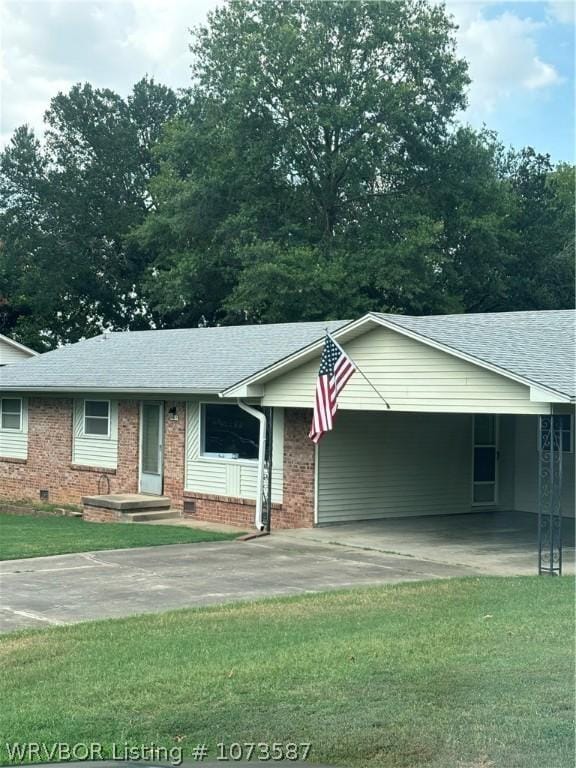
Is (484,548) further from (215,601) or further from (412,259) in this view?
(412,259)

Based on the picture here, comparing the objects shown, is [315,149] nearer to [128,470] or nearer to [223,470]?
[128,470]

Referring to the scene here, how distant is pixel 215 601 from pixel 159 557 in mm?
3598

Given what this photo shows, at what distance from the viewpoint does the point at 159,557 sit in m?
14.5

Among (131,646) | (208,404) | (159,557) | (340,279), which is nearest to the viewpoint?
(131,646)

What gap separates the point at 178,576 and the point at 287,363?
5.14 metres

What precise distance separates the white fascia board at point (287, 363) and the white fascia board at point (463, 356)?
0.49 meters

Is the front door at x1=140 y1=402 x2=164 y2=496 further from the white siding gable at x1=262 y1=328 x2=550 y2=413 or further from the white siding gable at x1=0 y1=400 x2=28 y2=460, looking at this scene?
the white siding gable at x1=262 y1=328 x2=550 y2=413

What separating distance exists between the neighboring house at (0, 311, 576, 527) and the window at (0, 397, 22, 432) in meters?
0.05

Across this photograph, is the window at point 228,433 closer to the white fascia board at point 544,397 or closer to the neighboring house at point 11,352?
the white fascia board at point 544,397

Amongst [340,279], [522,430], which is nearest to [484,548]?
[522,430]

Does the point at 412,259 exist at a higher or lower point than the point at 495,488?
higher

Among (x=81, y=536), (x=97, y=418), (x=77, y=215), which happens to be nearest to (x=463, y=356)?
(x=81, y=536)

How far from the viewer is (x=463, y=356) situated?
13914 mm

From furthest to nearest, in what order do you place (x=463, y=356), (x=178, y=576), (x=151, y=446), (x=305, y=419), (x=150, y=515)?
(x=151, y=446) < (x=150, y=515) < (x=305, y=419) < (x=463, y=356) < (x=178, y=576)
